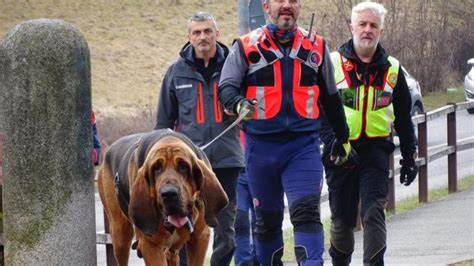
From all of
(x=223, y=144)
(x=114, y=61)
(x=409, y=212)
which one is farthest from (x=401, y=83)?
(x=114, y=61)

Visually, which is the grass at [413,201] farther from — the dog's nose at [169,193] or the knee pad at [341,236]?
the dog's nose at [169,193]

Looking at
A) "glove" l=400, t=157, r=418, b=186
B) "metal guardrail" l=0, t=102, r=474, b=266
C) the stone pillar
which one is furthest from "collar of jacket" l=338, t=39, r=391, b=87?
"metal guardrail" l=0, t=102, r=474, b=266

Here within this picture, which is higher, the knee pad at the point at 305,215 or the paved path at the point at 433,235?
the knee pad at the point at 305,215

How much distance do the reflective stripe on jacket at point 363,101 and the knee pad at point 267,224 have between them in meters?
0.87

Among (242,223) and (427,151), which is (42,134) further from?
(427,151)

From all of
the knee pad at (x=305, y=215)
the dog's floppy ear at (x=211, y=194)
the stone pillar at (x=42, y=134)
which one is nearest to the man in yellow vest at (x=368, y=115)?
the knee pad at (x=305, y=215)

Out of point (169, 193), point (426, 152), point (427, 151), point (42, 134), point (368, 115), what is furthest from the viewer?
point (427, 151)

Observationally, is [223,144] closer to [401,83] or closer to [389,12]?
[401,83]

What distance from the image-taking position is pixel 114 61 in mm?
47188

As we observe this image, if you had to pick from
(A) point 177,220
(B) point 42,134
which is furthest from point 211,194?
(B) point 42,134

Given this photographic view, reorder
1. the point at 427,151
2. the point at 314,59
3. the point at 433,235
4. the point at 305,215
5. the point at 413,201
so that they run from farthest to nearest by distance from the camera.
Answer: the point at 413,201
the point at 427,151
the point at 433,235
the point at 314,59
the point at 305,215

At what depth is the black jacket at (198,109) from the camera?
9.62 m

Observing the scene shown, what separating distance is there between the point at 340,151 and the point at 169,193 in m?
1.70

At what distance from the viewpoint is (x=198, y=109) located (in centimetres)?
964
